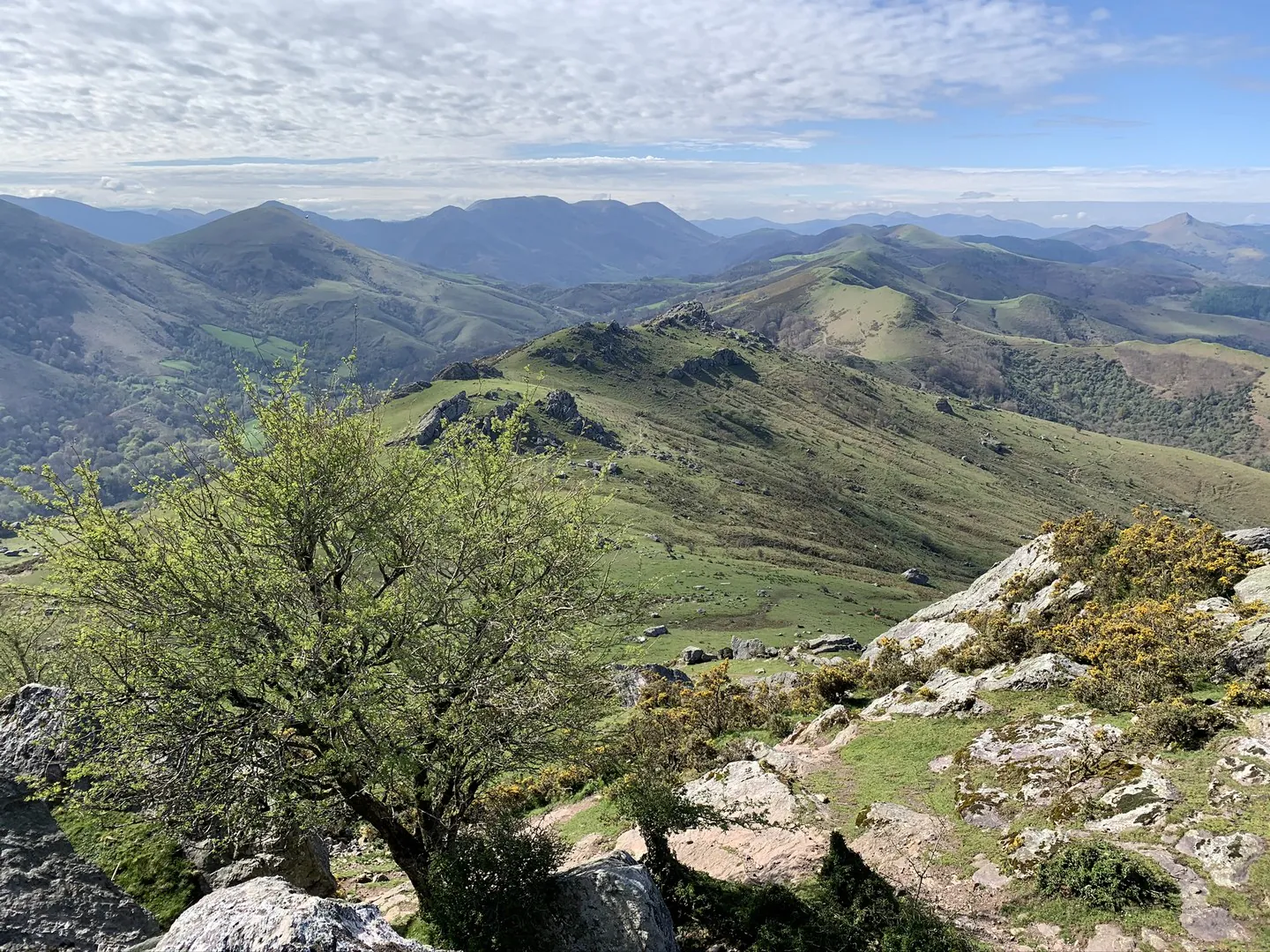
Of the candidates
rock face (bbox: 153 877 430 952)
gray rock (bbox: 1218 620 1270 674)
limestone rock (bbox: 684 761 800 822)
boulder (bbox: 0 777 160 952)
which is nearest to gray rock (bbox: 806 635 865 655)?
limestone rock (bbox: 684 761 800 822)

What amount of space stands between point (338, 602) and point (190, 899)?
7.49 metres

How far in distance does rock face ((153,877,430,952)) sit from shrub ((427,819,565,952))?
481 centimetres

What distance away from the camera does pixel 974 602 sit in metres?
44.7

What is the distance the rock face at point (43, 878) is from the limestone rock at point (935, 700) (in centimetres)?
2491

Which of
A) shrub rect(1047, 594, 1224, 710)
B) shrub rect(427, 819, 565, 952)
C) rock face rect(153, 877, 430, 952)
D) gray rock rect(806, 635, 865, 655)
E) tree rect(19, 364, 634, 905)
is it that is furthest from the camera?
gray rock rect(806, 635, 865, 655)

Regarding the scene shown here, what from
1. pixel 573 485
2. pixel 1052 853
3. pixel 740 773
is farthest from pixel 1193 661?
pixel 573 485

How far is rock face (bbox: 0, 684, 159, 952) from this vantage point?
1280cm

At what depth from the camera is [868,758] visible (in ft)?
78.6

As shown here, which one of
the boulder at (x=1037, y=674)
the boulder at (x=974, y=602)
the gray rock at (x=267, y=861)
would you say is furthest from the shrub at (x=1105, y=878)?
the boulder at (x=974, y=602)

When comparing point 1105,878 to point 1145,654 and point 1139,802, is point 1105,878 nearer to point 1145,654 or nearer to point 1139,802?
point 1139,802

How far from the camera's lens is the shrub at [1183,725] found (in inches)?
715

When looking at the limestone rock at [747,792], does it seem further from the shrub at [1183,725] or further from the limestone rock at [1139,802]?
the shrub at [1183,725]

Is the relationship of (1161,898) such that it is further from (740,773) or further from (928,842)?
(740,773)

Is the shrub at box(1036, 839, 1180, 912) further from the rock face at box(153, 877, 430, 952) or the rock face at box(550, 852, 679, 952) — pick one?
the rock face at box(153, 877, 430, 952)
